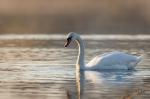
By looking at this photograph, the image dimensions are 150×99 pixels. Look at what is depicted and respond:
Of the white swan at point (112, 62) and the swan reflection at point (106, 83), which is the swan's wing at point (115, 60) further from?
the swan reflection at point (106, 83)

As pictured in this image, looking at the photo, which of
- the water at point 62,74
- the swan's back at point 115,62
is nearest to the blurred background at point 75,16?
the water at point 62,74

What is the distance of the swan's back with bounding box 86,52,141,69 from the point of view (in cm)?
1930

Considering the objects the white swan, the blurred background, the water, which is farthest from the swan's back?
the blurred background

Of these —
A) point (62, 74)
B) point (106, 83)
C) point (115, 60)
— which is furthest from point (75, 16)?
point (106, 83)

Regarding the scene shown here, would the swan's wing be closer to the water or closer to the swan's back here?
the swan's back

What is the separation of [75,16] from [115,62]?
15.7 m

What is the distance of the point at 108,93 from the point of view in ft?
48.7

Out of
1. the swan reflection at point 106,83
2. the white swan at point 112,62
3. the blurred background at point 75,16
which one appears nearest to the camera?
the swan reflection at point 106,83

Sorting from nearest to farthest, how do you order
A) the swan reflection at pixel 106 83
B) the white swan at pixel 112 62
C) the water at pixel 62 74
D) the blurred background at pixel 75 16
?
the swan reflection at pixel 106 83 < the water at pixel 62 74 < the white swan at pixel 112 62 < the blurred background at pixel 75 16

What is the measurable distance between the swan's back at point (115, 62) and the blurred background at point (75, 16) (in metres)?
10.4

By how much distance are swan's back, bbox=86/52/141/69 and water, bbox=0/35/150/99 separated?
23 centimetres

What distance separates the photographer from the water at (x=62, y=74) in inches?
590

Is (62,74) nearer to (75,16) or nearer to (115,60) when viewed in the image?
(115,60)

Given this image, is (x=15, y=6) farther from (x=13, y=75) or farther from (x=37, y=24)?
(x=13, y=75)
